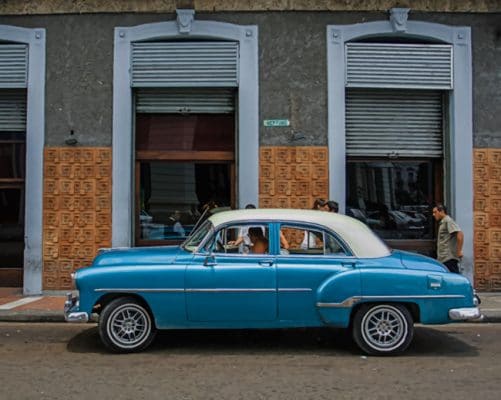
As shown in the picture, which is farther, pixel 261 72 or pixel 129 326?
pixel 261 72

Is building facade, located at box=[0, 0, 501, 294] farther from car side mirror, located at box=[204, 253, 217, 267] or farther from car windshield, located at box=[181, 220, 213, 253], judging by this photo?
car side mirror, located at box=[204, 253, 217, 267]

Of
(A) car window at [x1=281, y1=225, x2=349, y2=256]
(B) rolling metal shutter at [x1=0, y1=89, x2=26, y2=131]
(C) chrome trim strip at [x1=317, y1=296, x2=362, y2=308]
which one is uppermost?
(B) rolling metal shutter at [x1=0, y1=89, x2=26, y2=131]

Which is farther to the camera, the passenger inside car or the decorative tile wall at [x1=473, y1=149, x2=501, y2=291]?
the decorative tile wall at [x1=473, y1=149, x2=501, y2=291]

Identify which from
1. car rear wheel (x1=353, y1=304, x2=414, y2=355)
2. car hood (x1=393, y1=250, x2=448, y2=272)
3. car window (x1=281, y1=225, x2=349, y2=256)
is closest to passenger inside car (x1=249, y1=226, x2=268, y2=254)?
car window (x1=281, y1=225, x2=349, y2=256)

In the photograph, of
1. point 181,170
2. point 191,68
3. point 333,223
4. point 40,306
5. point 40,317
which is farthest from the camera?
point 181,170

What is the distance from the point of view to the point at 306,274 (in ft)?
23.3

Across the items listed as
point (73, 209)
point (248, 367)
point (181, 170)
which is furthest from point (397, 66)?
point (248, 367)

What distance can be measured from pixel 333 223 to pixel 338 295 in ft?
2.99

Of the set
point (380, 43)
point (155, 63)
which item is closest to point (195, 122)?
point (155, 63)

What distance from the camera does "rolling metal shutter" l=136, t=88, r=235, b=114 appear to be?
12.2 meters

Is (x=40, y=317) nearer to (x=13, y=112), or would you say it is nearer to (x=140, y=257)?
(x=140, y=257)

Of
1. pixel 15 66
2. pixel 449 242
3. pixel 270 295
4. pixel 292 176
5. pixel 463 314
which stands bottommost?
pixel 463 314

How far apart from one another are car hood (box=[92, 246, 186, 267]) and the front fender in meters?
1.75

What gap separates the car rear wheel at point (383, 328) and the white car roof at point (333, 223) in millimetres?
649
